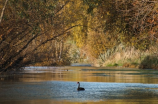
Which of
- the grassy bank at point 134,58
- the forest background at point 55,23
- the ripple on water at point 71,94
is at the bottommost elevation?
the ripple on water at point 71,94

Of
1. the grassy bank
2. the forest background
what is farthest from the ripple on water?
the grassy bank

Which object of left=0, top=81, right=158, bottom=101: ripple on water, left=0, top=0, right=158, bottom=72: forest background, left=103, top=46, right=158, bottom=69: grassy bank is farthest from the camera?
left=103, top=46, right=158, bottom=69: grassy bank

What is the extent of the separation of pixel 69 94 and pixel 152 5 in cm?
770

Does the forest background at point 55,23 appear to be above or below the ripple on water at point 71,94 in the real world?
above

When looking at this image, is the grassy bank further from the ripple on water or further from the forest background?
the ripple on water

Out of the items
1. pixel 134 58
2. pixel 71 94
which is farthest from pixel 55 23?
pixel 134 58

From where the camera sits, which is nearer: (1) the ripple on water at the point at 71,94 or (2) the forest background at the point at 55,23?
(1) the ripple on water at the point at 71,94

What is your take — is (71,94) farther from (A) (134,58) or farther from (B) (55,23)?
(A) (134,58)

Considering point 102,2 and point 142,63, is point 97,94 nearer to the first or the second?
point 102,2

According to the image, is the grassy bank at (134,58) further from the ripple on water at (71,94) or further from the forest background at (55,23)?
the ripple on water at (71,94)

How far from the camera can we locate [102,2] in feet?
94.9

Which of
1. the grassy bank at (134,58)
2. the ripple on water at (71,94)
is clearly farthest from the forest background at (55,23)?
the ripple on water at (71,94)

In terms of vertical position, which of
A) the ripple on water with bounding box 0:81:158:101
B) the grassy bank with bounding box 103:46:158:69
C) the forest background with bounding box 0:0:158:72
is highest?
the forest background with bounding box 0:0:158:72

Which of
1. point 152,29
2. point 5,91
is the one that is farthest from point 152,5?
point 5,91
